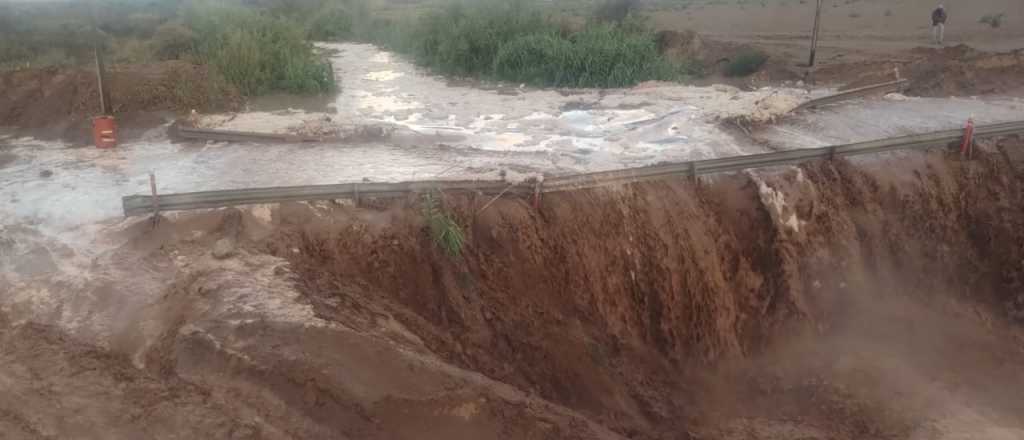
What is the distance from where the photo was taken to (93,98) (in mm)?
10445

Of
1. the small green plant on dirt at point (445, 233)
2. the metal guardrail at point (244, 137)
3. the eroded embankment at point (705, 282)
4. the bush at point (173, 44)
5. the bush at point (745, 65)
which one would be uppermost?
the bush at point (173, 44)

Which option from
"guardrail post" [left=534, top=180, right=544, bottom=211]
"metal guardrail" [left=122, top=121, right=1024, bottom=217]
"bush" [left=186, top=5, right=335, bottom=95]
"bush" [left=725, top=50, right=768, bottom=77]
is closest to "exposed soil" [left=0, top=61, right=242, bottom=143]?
"bush" [left=186, top=5, right=335, bottom=95]

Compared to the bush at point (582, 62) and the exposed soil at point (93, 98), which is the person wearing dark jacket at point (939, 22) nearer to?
the bush at point (582, 62)

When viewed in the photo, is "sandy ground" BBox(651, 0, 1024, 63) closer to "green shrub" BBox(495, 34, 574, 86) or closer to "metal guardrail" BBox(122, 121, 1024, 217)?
"green shrub" BBox(495, 34, 574, 86)

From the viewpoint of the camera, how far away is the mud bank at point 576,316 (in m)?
4.43

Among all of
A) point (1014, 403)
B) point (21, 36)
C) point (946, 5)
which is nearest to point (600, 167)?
point (1014, 403)

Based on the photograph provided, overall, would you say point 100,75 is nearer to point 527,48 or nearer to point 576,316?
point 576,316

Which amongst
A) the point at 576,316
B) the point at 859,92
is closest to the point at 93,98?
the point at 576,316

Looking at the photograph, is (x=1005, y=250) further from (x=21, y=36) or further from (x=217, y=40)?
(x=21, y=36)

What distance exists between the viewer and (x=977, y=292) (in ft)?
29.3

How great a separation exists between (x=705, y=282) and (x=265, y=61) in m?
8.86

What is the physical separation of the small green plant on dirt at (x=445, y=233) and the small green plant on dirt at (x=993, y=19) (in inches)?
796

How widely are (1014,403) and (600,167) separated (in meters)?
4.88

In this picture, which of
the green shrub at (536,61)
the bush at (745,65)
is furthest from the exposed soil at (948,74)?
the green shrub at (536,61)
